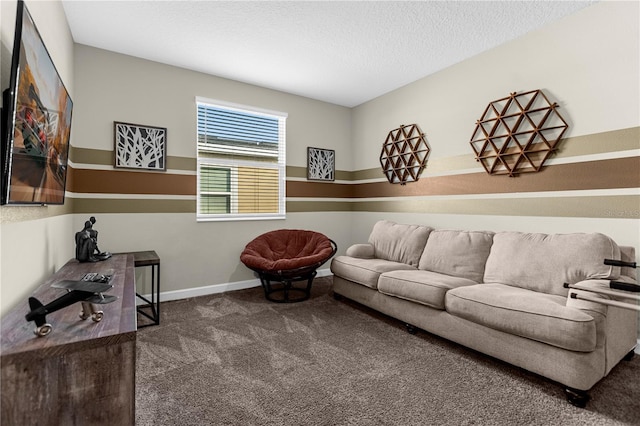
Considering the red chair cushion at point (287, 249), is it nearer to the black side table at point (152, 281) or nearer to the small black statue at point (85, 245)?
the black side table at point (152, 281)

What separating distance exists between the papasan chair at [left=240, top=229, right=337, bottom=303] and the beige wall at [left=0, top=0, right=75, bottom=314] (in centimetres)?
168

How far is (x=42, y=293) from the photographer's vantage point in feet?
5.25

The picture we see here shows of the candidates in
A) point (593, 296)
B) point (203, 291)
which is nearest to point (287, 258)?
point (203, 291)

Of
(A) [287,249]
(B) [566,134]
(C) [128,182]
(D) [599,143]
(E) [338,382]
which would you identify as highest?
(B) [566,134]

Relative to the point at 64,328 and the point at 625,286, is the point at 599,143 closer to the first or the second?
the point at 625,286

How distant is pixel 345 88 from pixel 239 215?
2170 mm

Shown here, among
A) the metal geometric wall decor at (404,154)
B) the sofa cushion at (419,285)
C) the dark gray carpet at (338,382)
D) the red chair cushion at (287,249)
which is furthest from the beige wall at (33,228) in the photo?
the metal geometric wall decor at (404,154)

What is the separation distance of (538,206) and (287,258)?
2.66m

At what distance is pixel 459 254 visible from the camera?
2.94m

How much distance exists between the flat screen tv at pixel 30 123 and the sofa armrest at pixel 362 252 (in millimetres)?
2694

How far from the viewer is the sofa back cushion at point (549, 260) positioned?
2.15m

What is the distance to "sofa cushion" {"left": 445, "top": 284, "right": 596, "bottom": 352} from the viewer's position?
172cm

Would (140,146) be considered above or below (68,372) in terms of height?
above

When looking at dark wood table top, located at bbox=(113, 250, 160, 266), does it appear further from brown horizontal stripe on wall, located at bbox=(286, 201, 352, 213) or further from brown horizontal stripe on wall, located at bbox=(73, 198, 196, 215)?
brown horizontal stripe on wall, located at bbox=(286, 201, 352, 213)
